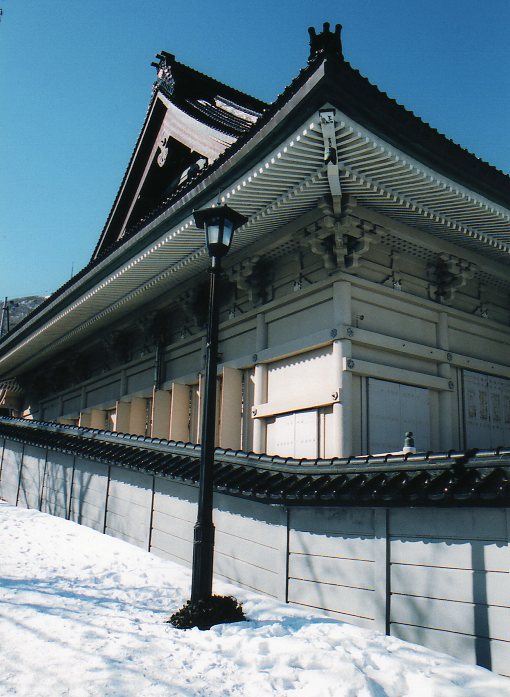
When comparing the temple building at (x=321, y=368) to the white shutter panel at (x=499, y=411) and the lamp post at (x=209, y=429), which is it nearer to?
the white shutter panel at (x=499, y=411)

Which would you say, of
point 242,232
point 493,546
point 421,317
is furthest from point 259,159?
point 493,546

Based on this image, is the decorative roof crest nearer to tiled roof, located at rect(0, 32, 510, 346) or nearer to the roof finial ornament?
tiled roof, located at rect(0, 32, 510, 346)

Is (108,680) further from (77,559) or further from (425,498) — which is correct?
(77,559)

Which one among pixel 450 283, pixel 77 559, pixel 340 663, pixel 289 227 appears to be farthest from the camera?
pixel 450 283

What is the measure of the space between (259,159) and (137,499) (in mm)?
5592

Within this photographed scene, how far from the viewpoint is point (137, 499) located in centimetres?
956

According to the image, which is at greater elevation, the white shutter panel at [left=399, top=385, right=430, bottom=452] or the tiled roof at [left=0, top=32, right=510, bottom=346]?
the tiled roof at [left=0, top=32, right=510, bottom=346]

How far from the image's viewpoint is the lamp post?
18.9 ft

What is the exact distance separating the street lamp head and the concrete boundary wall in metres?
3.03

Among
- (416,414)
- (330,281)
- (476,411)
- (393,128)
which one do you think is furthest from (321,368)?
(393,128)

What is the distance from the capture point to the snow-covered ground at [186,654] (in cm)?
430

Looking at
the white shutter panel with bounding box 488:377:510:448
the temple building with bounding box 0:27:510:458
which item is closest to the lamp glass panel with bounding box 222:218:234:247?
the temple building with bounding box 0:27:510:458

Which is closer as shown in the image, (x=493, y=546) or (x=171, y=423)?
(x=493, y=546)

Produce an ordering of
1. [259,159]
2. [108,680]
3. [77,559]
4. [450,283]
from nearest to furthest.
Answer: [108,680], [259,159], [77,559], [450,283]
